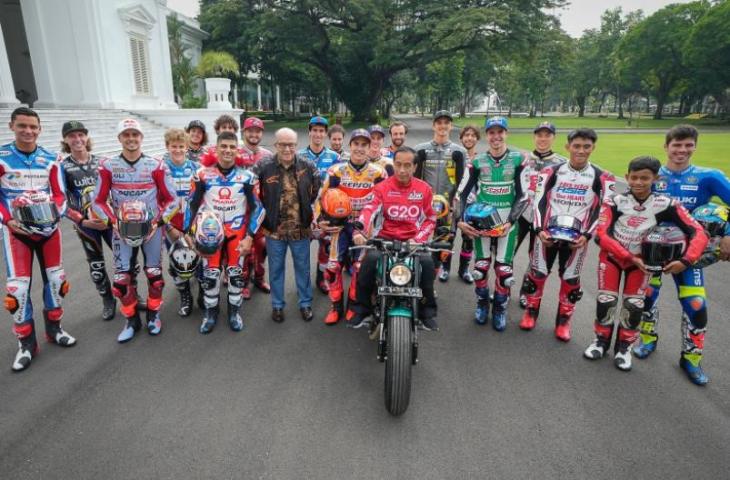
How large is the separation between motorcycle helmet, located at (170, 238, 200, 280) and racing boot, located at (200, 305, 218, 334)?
1.60ft

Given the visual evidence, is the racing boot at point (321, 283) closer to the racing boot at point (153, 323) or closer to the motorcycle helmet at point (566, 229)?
the racing boot at point (153, 323)

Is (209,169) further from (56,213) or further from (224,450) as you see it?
(224,450)

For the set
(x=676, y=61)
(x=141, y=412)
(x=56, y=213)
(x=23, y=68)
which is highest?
(x=676, y=61)

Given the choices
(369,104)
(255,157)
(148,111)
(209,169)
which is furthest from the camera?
(369,104)

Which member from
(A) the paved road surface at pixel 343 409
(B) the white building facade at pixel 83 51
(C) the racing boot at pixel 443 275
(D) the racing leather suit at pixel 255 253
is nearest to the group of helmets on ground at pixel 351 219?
(A) the paved road surface at pixel 343 409

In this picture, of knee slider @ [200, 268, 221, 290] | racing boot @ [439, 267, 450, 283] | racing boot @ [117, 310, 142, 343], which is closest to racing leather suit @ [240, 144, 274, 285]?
knee slider @ [200, 268, 221, 290]

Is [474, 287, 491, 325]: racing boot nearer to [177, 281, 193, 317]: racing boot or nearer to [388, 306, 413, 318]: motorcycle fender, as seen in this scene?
[388, 306, 413, 318]: motorcycle fender

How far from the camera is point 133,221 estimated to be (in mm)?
4219

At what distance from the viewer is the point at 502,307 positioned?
192 inches

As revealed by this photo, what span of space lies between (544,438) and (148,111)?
→ 20914mm

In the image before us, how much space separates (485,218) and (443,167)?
1248 mm

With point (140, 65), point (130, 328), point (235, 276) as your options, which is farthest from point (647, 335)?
point (140, 65)

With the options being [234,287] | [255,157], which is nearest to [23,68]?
[255,157]

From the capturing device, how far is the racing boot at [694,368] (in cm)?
378
